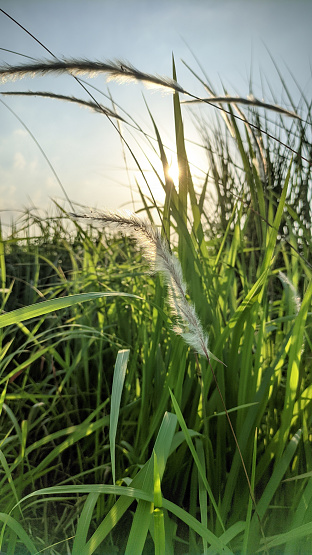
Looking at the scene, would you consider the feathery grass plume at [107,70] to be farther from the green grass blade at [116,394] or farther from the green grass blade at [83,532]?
the green grass blade at [83,532]

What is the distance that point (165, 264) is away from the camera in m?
0.50

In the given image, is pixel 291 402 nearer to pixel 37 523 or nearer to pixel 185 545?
pixel 185 545

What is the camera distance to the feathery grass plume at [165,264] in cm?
49

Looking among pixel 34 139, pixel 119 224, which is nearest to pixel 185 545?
pixel 119 224

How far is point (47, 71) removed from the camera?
606mm

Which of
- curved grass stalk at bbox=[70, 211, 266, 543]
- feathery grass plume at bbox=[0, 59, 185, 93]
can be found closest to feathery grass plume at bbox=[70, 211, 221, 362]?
curved grass stalk at bbox=[70, 211, 266, 543]

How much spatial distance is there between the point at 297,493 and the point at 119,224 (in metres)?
0.46

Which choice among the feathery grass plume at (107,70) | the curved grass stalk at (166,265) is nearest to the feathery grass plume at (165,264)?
the curved grass stalk at (166,265)

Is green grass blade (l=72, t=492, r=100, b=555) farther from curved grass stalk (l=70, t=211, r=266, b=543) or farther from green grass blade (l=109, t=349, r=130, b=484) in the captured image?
curved grass stalk (l=70, t=211, r=266, b=543)

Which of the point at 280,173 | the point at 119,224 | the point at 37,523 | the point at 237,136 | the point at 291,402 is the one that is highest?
the point at 280,173

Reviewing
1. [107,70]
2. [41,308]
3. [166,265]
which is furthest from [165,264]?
[107,70]

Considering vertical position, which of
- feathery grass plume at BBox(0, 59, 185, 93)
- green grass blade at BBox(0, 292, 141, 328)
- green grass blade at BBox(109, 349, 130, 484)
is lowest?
green grass blade at BBox(109, 349, 130, 484)

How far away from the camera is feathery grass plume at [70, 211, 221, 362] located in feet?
1.59

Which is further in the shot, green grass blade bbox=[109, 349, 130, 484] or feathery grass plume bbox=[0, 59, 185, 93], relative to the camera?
feathery grass plume bbox=[0, 59, 185, 93]
